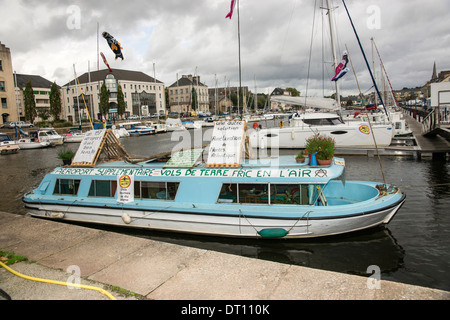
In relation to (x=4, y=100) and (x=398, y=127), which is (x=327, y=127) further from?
(x=4, y=100)

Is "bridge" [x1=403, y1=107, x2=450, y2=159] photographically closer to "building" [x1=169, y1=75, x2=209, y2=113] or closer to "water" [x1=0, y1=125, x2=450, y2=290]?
"water" [x1=0, y1=125, x2=450, y2=290]

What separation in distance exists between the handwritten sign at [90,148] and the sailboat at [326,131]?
50.6 feet

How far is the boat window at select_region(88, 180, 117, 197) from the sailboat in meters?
16.1

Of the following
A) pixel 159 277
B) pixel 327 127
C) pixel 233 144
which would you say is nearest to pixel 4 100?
pixel 327 127

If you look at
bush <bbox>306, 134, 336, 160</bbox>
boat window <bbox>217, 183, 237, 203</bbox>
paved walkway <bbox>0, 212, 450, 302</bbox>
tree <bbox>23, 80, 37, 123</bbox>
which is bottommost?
paved walkway <bbox>0, 212, 450, 302</bbox>

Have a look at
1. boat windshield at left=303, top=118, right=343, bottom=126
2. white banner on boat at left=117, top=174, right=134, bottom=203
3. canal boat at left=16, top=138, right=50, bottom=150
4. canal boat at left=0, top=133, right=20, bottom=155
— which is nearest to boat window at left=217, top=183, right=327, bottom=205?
white banner on boat at left=117, top=174, right=134, bottom=203

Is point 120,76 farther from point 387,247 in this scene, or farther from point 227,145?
point 387,247

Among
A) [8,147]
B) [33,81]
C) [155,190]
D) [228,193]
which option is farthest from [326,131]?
[33,81]

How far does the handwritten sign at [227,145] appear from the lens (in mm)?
10648

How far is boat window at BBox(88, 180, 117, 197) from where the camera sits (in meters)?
11.7

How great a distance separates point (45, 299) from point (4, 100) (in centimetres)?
7554

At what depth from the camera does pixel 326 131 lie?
2711 cm

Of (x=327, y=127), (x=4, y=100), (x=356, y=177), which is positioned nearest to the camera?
(x=356, y=177)

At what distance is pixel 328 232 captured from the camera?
9453 mm
